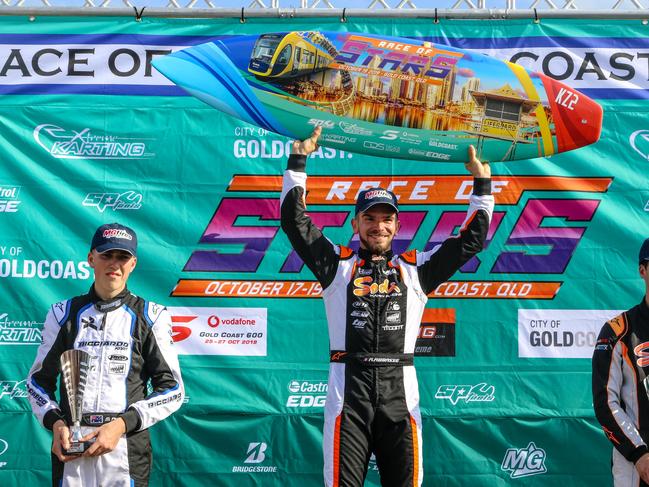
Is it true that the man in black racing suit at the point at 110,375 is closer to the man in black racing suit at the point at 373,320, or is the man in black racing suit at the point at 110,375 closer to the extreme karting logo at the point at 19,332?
the man in black racing suit at the point at 373,320

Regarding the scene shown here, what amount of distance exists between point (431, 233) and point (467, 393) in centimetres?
92

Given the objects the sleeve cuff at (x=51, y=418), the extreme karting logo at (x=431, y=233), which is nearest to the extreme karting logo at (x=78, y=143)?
the extreme karting logo at (x=431, y=233)

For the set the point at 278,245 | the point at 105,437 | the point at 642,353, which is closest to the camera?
the point at 105,437

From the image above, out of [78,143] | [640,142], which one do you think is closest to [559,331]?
[640,142]

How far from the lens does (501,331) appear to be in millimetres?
4531

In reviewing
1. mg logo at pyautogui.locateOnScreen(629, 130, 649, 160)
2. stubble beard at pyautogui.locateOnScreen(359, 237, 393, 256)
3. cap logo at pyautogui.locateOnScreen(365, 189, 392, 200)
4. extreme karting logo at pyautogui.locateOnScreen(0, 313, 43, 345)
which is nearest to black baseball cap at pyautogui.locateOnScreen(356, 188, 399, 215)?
cap logo at pyautogui.locateOnScreen(365, 189, 392, 200)

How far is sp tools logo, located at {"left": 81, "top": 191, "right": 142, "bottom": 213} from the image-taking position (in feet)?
15.1

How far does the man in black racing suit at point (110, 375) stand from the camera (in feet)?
9.52

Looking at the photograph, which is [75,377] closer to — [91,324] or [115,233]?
[91,324]

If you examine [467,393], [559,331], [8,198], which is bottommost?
[467,393]

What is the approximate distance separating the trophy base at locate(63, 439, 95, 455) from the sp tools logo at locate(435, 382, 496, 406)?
2.22 meters

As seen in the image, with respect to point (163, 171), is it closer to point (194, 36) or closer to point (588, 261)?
point (194, 36)

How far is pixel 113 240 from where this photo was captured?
313 cm

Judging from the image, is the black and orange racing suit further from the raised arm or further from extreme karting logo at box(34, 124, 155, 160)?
extreme karting logo at box(34, 124, 155, 160)
